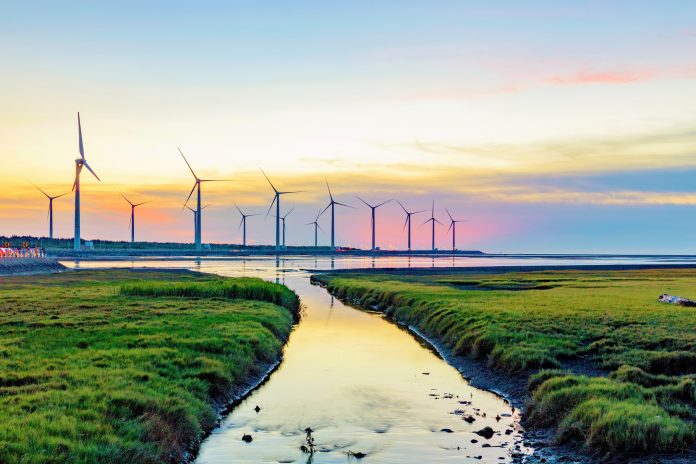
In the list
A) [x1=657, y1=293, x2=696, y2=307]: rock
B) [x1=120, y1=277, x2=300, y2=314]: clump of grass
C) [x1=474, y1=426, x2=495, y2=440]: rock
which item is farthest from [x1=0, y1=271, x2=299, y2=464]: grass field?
[x1=657, y1=293, x2=696, y2=307]: rock

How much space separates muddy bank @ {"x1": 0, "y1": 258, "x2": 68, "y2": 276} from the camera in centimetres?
10154

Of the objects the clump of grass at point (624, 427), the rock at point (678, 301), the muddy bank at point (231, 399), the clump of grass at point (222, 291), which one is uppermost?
the rock at point (678, 301)

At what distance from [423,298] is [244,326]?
78.2 feet

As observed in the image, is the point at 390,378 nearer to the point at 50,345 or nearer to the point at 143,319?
the point at 50,345

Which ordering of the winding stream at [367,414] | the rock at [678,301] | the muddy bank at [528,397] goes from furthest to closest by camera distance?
the rock at [678,301], the winding stream at [367,414], the muddy bank at [528,397]

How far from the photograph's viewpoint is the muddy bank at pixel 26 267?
101544 millimetres

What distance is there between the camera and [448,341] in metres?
41.8

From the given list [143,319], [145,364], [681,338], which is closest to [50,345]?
[145,364]

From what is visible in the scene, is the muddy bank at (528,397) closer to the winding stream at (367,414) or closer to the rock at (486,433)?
the winding stream at (367,414)

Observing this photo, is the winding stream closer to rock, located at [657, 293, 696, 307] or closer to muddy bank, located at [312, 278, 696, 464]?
muddy bank, located at [312, 278, 696, 464]

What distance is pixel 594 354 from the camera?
30.3m

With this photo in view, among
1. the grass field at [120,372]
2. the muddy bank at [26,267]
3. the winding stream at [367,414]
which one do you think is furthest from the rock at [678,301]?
the muddy bank at [26,267]

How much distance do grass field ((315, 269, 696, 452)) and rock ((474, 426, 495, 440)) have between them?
2.04 metres

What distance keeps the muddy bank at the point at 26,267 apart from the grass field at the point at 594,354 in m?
70.4
